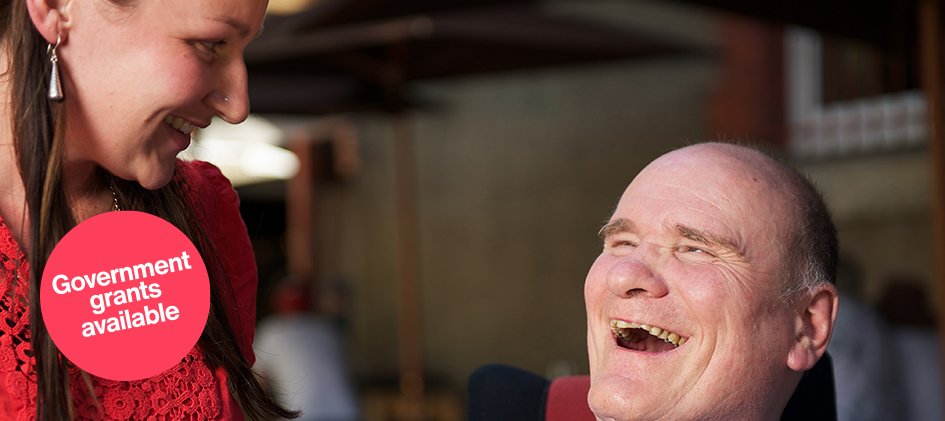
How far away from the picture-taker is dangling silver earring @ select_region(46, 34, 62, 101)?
1.00m

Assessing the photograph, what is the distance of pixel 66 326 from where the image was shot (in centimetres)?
103

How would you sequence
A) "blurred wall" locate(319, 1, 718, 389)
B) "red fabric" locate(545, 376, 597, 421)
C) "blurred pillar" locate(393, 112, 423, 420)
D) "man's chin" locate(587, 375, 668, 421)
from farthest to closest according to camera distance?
1. "blurred wall" locate(319, 1, 718, 389)
2. "blurred pillar" locate(393, 112, 423, 420)
3. "red fabric" locate(545, 376, 597, 421)
4. "man's chin" locate(587, 375, 668, 421)

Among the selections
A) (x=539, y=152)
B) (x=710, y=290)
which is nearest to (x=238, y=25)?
(x=710, y=290)

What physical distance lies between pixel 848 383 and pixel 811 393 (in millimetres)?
1332

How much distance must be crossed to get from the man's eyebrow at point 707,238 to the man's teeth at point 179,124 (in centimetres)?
88

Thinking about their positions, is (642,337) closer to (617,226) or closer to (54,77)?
(617,226)

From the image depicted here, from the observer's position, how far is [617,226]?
163 cm

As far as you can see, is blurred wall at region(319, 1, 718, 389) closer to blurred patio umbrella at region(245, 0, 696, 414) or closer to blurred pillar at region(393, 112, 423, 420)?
blurred pillar at region(393, 112, 423, 420)

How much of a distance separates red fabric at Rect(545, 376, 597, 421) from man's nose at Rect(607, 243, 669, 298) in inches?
12.0

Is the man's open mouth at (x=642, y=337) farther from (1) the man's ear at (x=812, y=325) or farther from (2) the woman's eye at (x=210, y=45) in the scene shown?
(2) the woman's eye at (x=210, y=45)

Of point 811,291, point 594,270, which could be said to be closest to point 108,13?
point 594,270

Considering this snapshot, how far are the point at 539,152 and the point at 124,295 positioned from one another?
6.41 meters

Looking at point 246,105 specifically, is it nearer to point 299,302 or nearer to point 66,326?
point 66,326

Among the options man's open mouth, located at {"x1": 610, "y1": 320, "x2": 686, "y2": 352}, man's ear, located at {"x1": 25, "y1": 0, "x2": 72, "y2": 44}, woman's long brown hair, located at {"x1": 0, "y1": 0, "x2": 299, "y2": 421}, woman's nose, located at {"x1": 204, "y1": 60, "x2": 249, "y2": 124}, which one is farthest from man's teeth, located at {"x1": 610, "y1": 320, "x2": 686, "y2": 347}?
man's ear, located at {"x1": 25, "y1": 0, "x2": 72, "y2": 44}
